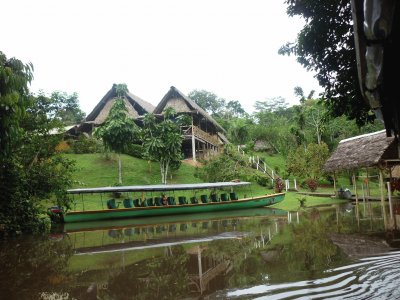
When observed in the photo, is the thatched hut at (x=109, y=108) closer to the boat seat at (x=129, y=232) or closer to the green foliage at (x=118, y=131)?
the green foliage at (x=118, y=131)

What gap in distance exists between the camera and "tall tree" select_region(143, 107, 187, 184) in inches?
994

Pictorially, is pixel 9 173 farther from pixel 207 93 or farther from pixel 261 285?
pixel 207 93

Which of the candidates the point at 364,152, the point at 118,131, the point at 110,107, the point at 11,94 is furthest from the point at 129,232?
the point at 110,107

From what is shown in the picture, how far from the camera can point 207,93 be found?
62.7 metres

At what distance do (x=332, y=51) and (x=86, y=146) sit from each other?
27.5 metres

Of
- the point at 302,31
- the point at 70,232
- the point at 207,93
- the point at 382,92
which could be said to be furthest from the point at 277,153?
the point at 382,92

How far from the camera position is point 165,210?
18328 mm

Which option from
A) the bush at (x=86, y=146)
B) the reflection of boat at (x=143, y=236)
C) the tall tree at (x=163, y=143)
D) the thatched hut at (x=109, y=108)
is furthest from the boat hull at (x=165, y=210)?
the thatched hut at (x=109, y=108)

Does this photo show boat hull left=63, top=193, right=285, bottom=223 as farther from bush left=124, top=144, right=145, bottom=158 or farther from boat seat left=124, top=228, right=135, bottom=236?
bush left=124, top=144, right=145, bottom=158

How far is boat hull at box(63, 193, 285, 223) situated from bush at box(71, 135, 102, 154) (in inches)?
578

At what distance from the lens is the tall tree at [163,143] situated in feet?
82.8

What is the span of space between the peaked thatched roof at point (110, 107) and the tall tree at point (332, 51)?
27.4 m

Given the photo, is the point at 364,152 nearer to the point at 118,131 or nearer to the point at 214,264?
the point at 214,264

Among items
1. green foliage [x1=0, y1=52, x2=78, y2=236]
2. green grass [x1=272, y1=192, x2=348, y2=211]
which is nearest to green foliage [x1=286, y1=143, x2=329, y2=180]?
→ green grass [x1=272, y1=192, x2=348, y2=211]
